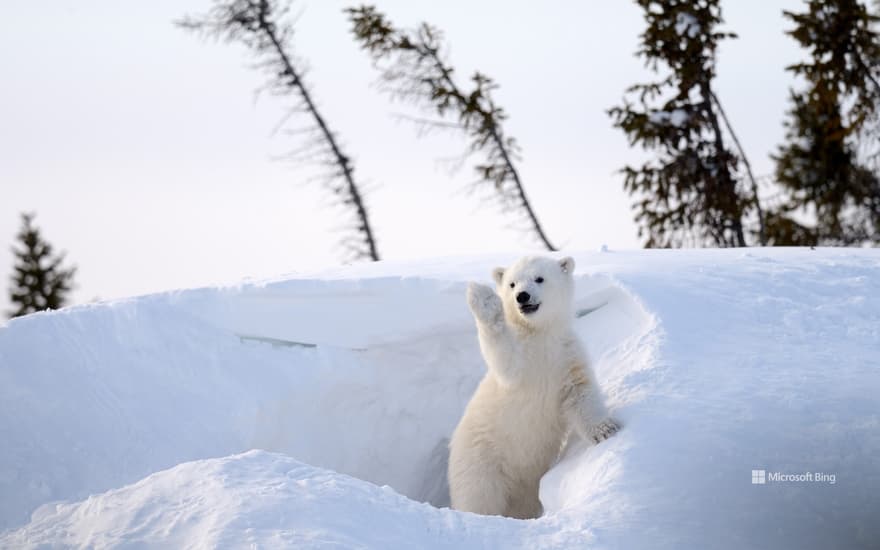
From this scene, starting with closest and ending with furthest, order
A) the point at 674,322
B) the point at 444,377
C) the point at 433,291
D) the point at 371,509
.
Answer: the point at 371,509, the point at 674,322, the point at 433,291, the point at 444,377

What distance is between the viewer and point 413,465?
7562 mm

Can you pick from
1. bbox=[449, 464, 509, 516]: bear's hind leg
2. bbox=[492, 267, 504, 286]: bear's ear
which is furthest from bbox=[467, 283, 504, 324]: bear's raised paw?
bbox=[449, 464, 509, 516]: bear's hind leg

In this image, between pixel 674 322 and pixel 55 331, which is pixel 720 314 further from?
pixel 55 331

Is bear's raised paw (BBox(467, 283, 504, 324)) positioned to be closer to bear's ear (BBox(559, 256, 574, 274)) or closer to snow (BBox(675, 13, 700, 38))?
bear's ear (BBox(559, 256, 574, 274))

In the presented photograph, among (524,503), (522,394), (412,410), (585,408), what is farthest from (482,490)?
(412,410)

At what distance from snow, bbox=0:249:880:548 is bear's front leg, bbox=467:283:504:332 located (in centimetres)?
88

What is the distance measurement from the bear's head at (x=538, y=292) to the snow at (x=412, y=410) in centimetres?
61

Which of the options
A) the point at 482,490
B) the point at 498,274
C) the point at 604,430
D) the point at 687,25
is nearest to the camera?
the point at 604,430

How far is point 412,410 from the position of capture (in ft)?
25.4

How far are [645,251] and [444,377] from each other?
2105 mm

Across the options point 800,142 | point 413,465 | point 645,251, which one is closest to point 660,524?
point 413,465

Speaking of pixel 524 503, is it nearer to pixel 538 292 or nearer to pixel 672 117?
pixel 538 292

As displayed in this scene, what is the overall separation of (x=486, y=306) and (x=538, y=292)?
326 millimetres

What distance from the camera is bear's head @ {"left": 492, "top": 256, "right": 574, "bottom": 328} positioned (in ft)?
17.7
